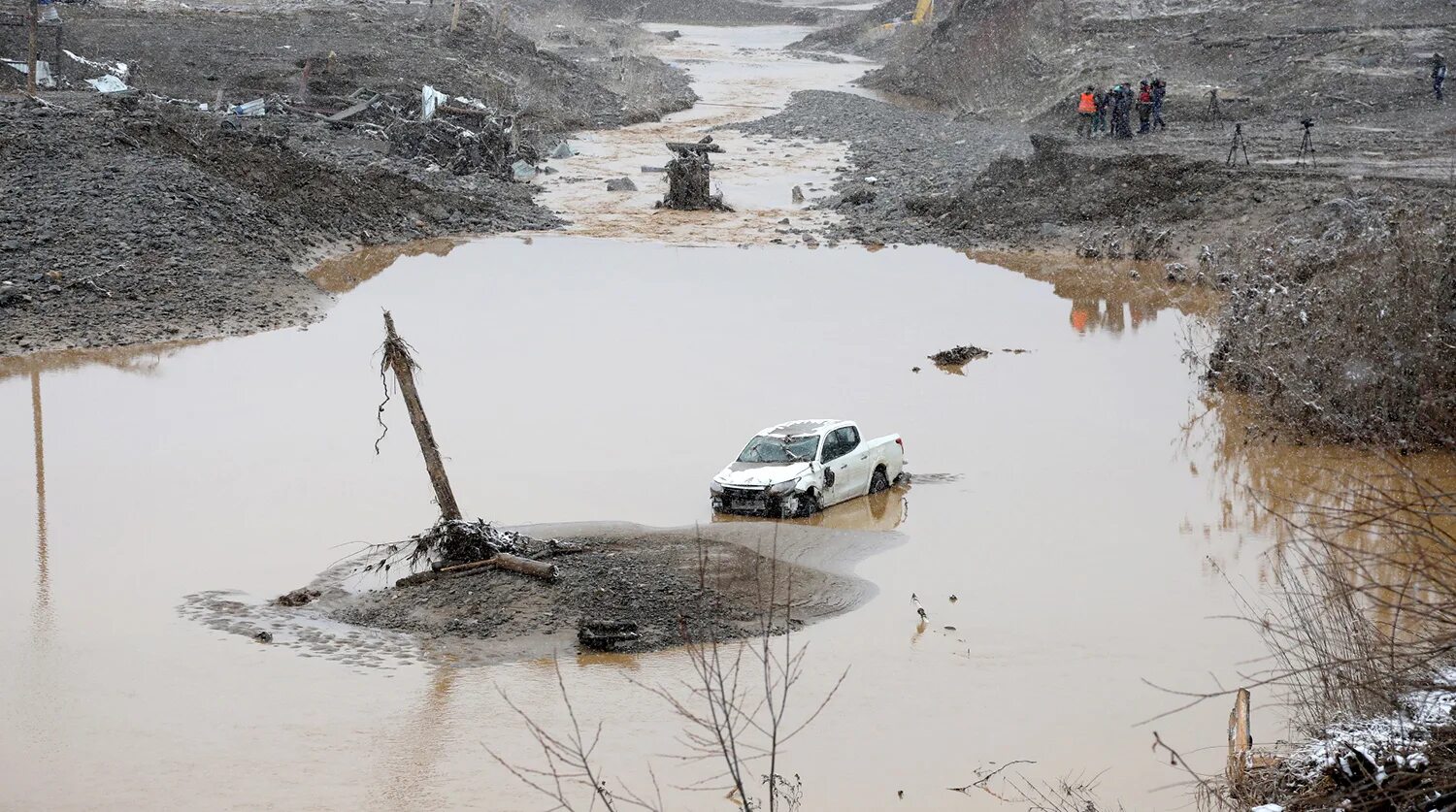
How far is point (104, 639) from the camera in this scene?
52.2 ft

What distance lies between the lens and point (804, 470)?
19703 mm

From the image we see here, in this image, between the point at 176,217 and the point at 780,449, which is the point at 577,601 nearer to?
the point at 780,449

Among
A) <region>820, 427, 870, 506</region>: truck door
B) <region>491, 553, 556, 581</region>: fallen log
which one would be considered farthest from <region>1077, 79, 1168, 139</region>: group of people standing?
<region>491, 553, 556, 581</region>: fallen log

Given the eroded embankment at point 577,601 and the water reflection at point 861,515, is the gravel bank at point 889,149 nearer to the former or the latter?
the water reflection at point 861,515

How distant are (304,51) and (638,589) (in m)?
51.5

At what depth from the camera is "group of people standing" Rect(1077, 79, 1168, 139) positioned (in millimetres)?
46906

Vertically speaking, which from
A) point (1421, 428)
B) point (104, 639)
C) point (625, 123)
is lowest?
point (104, 639)

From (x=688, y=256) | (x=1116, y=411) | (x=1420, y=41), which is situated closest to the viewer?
(x=1116, y=411)

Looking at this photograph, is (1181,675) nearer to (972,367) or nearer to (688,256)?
(972,367)

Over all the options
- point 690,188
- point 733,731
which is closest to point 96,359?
point 690,188

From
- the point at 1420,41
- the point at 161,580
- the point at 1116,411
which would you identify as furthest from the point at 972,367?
the point at 1420,41

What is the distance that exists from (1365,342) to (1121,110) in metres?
26.2

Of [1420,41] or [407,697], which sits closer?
[407,697]

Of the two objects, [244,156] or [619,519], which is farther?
[244,156]
